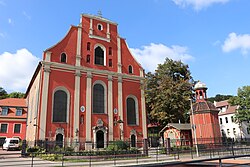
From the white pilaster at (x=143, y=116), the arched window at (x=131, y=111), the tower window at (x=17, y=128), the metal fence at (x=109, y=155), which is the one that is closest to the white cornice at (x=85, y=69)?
the white pilaster at (x=143, y=116)

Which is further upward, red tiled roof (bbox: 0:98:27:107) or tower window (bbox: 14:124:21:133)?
red tiled roof (bbox: 0:98:27:107)

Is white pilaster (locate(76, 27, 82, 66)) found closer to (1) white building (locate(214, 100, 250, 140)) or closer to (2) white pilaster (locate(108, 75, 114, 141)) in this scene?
(2) white pilaster (locate(108, 75, 114, 141))

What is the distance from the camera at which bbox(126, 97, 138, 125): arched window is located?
3206 cm

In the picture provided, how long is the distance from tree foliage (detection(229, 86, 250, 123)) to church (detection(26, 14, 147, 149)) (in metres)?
20.2

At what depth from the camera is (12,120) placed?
37.3 m

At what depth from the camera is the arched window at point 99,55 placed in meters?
32.1

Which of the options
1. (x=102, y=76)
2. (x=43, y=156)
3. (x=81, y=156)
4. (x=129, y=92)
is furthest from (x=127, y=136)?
(x=43, y=156)

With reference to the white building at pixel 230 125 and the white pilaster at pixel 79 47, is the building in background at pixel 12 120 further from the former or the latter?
the white building at pixel 230 125

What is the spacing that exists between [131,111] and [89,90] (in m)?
7.75

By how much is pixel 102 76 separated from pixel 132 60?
22.3ft

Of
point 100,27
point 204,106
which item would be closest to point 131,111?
point 204,106

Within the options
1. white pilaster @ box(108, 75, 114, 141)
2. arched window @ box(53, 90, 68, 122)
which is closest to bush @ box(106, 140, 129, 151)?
white pilaster @ box(108, 75, 114, 141)

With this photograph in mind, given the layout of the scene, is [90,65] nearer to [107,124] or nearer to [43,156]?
[107,124]

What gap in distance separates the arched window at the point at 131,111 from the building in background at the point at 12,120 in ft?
66.1
